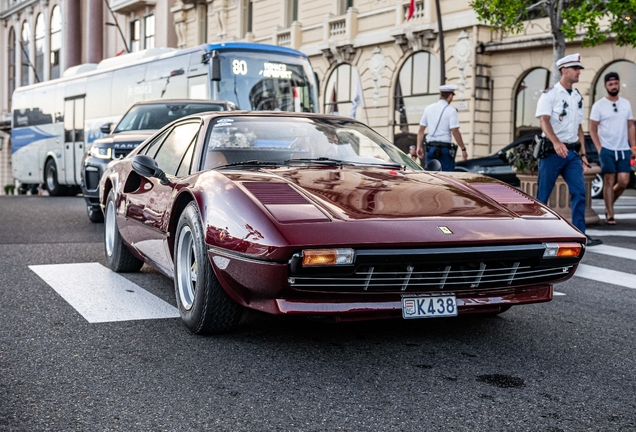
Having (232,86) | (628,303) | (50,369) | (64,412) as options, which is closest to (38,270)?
(50,369)

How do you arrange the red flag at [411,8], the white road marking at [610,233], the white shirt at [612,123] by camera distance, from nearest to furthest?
the white road marking at [610,233]
the white shirt at [612,123]
the red flag at [411,8]

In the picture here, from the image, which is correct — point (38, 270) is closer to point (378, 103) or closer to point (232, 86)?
point (232, 86)

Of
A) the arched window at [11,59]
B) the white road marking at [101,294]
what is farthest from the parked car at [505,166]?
the arched window at [11,59]

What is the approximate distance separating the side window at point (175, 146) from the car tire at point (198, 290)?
2.77 feet

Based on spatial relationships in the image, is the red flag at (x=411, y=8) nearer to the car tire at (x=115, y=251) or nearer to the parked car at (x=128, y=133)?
the parked car at (x=128, y=133)

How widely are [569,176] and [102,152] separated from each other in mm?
5721

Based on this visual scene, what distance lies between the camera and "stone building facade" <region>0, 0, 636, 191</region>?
2461 centimetres

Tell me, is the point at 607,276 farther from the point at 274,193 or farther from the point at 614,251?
the point at 274,193

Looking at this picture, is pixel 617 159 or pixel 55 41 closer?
pixel 617 159

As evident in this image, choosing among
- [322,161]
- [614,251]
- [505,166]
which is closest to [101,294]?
[322,161]

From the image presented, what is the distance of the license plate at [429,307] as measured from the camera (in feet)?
12.8

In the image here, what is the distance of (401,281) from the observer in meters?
3.89

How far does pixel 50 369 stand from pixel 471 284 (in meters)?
1.92

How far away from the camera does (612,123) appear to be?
10820mm
